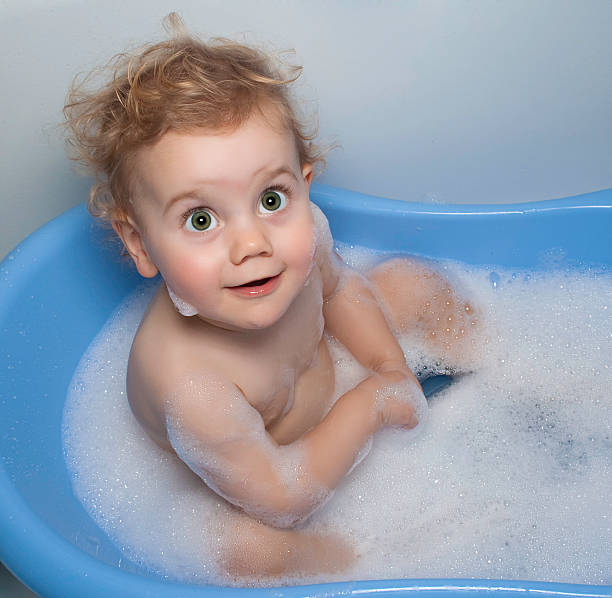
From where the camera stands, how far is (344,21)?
1.24m

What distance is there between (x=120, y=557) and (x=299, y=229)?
0.49m

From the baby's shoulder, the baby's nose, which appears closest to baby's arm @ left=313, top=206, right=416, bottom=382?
the baby's shoulder

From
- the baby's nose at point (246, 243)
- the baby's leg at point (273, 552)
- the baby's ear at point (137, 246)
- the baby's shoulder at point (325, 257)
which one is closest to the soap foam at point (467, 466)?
the baby's leg at point (273, 552)

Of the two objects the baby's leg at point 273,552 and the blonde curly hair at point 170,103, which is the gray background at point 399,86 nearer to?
the blonde curly hair at point 170,103

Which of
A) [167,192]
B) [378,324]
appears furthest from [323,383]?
[167,192]

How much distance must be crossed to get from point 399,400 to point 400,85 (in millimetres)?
541

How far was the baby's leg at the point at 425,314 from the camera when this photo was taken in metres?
1.29

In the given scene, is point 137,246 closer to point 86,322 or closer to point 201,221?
point 201,221

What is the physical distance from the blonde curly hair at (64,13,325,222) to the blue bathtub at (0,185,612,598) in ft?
0.57

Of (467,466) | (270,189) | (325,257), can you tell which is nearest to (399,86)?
(325,257)

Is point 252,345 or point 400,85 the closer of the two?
point 252,345

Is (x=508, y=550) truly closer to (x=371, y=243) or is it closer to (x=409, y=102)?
(x=371, y=243)

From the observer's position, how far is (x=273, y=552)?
3.37ft

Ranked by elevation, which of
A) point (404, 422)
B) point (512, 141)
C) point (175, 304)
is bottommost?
point (404, 422)
